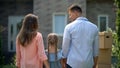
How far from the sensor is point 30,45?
7164mm

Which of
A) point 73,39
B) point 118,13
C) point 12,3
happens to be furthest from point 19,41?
point 12,3

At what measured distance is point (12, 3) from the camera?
26.4 meters

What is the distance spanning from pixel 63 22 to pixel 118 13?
15322mm

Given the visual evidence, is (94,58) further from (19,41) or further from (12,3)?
(12,3)

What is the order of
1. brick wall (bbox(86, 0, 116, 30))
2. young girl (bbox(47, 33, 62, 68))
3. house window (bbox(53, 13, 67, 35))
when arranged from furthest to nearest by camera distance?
brick wall (bbox(86, 0, 116, 30)) < house window (bbox(53, 13, 67, 35)) < young girl (bbox(47, 33, 62, 68))

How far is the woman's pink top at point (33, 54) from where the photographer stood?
715 cm

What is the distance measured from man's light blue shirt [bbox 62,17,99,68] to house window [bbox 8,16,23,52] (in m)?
19.4

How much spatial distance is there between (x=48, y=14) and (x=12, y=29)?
9.55 ft

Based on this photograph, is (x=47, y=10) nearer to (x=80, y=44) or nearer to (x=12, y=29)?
(x=12, y=29)

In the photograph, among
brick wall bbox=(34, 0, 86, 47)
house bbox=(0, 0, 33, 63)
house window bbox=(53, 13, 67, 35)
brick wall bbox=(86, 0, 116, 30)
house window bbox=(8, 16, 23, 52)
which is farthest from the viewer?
house window bbox=(8, 16, 23, 52)

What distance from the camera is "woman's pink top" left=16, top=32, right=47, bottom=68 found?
7152 mm

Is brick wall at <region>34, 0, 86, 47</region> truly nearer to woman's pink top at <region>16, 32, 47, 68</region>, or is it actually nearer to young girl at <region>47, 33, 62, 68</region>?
young girl at <region>47, 33, 62, 68</region>

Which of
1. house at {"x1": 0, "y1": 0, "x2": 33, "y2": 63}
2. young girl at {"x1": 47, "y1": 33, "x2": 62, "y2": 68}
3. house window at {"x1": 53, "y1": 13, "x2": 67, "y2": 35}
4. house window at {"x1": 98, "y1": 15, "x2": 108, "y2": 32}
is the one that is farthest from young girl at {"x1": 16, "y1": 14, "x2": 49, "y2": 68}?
house at {"x1": 0, "y1": 0, "x2": 33, "y2": 63}

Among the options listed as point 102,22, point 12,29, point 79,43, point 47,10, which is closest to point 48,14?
point 47,10
